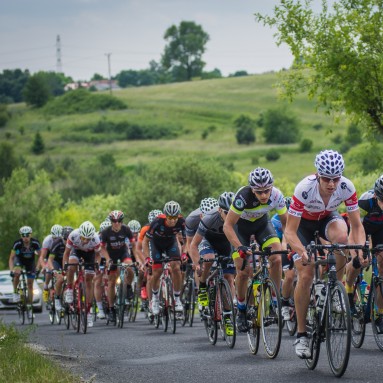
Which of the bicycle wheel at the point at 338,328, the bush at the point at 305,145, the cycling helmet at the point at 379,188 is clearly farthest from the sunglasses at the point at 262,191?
the bush at the point at 305,145

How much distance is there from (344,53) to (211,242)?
14949mm

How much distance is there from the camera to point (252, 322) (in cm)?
1330

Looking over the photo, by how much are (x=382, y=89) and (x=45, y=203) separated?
2523 inches

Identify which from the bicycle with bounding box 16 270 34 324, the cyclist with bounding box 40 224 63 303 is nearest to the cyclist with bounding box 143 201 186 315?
the cyclist with bounding box 40 224 63 303

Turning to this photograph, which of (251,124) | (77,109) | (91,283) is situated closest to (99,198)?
(251,124)

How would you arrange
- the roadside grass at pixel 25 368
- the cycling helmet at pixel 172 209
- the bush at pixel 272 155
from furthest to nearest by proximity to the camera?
the bush at pixel 272 155, the cycling helmet at pixel 172 209, the roadside grass at pixel 25 368

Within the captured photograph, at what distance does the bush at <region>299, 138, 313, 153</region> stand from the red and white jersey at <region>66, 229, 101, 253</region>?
453 ft

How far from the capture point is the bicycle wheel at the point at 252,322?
518 inches

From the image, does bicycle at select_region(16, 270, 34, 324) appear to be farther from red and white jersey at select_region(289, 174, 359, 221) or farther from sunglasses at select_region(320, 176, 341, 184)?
sunglasses at select_region(320, 176, 341, 184)

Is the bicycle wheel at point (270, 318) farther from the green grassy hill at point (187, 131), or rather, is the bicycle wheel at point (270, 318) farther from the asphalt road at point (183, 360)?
the green grassy hill at point (187, 131)

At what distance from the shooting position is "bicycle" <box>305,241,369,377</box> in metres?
10.3

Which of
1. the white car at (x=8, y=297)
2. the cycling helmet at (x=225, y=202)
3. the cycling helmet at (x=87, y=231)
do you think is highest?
the cycling helmet at (x=225, y=202)

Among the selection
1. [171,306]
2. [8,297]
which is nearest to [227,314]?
[171,306]

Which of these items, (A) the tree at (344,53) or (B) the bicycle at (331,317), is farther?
(A) the tree at (344,53)
